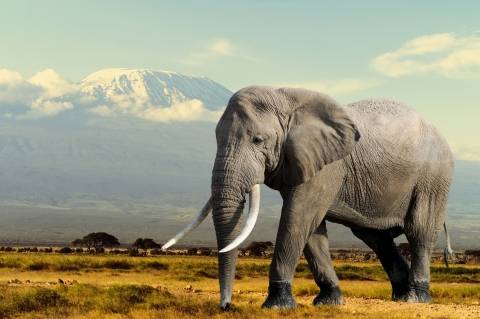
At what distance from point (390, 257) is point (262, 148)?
659 centimetres

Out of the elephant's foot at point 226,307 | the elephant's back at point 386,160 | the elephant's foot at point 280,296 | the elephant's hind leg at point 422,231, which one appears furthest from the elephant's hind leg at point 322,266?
the elephant's foot at point 226,307

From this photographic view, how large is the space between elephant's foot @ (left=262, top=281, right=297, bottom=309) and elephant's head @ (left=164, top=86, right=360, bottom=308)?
1.24m

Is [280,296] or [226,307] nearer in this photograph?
[226,307]

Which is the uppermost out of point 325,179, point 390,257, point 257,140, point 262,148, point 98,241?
point 257,140

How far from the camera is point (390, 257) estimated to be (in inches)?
834

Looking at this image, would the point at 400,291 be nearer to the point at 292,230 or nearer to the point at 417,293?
the point at 417,293

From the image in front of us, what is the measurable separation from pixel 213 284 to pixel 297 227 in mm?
21105

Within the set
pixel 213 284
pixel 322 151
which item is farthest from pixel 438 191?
pixel 213 284

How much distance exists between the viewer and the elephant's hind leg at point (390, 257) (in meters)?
20.9

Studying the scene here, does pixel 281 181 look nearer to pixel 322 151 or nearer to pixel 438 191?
pixel 322 151

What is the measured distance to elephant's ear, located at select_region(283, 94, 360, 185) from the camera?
54.4 feet

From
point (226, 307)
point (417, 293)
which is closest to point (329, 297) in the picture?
point (417, 293)

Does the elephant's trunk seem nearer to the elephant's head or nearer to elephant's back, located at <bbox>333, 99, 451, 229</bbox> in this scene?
the elephant's head

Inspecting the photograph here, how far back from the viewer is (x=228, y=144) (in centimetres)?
1584
